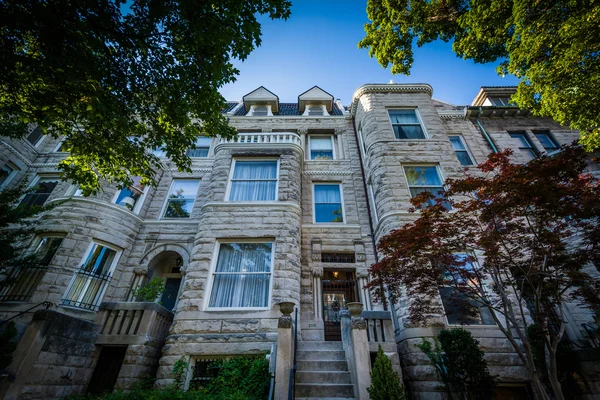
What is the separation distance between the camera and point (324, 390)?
18.3ft

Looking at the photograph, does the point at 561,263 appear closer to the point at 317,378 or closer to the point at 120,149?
the point at 317,378

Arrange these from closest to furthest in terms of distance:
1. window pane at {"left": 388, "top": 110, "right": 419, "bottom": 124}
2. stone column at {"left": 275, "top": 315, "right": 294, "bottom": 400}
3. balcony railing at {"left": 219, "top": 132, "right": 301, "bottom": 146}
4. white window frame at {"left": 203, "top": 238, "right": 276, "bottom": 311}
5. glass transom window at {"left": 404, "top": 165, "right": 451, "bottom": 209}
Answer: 1. stone column at {"left": 275, "top": 315, "right": 294, "bottom": 400}
2. white window frame at {"left": 203, "top": 238, "right": 276, "bottom": 311}
3. glass transom window at {"left": 404, "top": 165, "right": 451, "bottom": 209}
4. balcony railing at {"left": 219, "top": 132, "right": 301, "bottom": 146}
5. window pane at {"left": 388, "top": 110, "right": 419, "bottom": 124}

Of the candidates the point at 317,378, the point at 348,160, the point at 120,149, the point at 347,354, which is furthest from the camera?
the point at 348,160

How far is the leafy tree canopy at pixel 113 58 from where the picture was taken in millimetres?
4777

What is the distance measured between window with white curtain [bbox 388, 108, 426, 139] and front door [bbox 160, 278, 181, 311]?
11722 mm

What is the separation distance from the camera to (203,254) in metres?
8.35

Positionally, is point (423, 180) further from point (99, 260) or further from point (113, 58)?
point (99, 260)

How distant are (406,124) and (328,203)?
209 inches

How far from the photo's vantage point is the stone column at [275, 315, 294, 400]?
16.6ft

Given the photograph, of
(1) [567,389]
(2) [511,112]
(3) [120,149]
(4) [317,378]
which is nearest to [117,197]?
(3) [120,149]

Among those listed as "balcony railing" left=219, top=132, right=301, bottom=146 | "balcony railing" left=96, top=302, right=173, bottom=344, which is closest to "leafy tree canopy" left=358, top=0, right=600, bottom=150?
"balcony railing" left=219, top=132, right=301, bottom=146

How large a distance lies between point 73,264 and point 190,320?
16.1 feet

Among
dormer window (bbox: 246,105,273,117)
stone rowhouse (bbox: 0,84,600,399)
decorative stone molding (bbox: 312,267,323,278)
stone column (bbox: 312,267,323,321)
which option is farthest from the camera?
dormer window (bbox: 246,105,273,117)

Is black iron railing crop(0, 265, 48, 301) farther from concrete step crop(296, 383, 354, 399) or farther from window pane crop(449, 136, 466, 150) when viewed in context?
window pane crop(449, 136, 466, 150)
